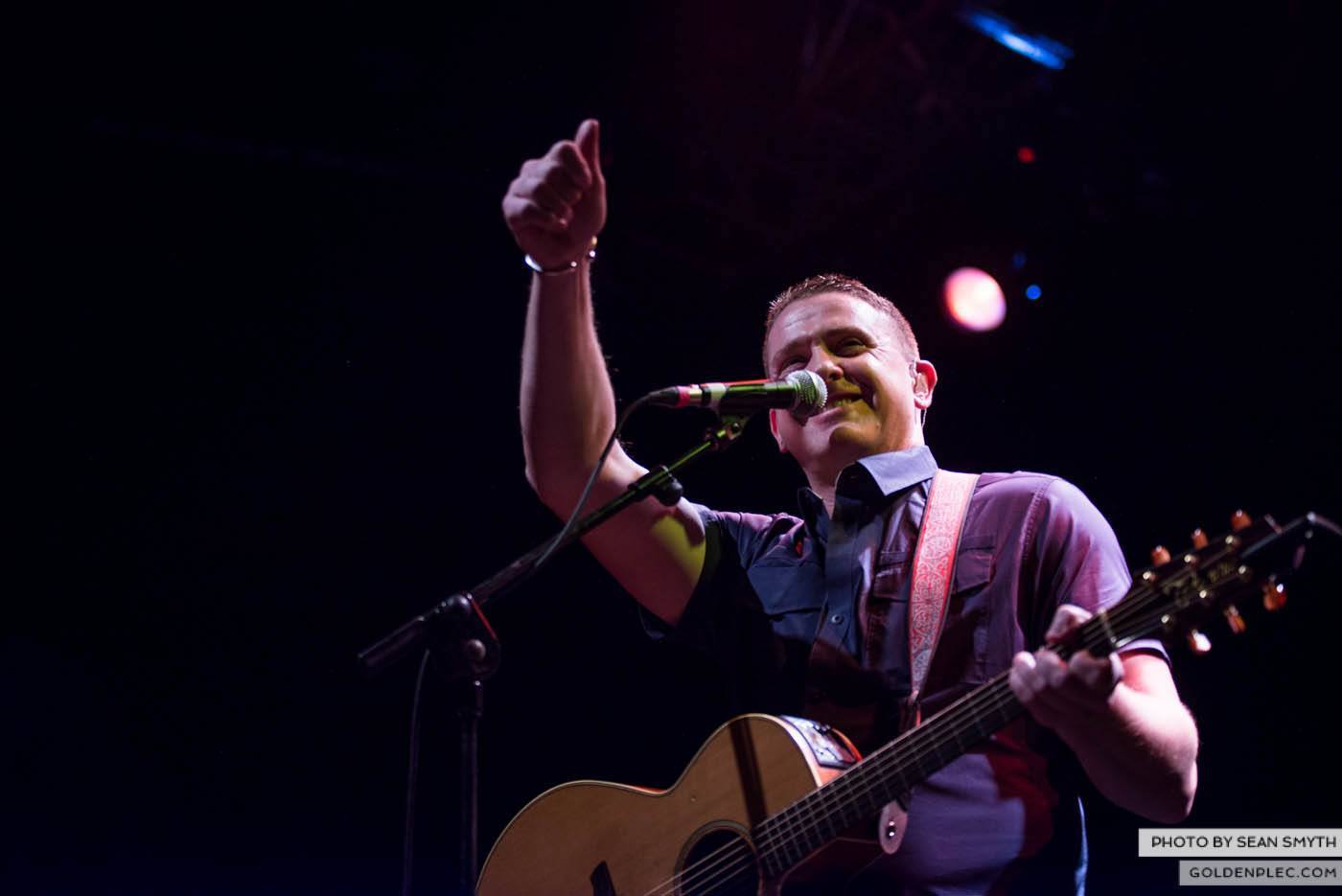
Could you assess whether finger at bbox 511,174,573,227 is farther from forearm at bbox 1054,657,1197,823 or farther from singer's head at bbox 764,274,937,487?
forearm at bbox 1054,657,1197,823

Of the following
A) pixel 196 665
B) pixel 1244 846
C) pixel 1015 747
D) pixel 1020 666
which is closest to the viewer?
pixel 1020 666

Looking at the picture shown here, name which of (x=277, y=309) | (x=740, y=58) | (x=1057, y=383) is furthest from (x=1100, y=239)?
(x=277, y=309)

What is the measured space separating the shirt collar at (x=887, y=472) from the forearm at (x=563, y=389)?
0.64 metres

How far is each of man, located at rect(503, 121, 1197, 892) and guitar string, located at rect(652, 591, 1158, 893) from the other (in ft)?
0.38

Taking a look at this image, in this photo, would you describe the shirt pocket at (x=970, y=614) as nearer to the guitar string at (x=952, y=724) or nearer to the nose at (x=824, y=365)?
the guitar string at (x=952, y=724)

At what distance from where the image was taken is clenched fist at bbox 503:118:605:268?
223 centimetres

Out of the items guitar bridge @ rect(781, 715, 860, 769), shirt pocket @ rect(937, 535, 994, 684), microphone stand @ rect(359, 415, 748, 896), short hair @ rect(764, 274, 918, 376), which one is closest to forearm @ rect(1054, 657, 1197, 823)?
shirt pocket @ rect(937, 535, 994, 684)

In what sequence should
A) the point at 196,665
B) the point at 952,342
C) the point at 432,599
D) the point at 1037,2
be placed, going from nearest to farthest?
the point at 1037,2, the point at 196,665, the point at 432,599, the point at 952,342

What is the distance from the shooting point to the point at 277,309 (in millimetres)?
5414

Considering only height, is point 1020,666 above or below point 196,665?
below

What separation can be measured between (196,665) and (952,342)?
416 centimetres

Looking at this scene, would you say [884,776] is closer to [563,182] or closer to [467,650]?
[467,650]

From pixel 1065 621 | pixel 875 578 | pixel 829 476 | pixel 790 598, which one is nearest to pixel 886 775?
pixel 1065 621

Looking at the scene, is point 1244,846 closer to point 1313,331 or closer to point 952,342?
point 1313,331
